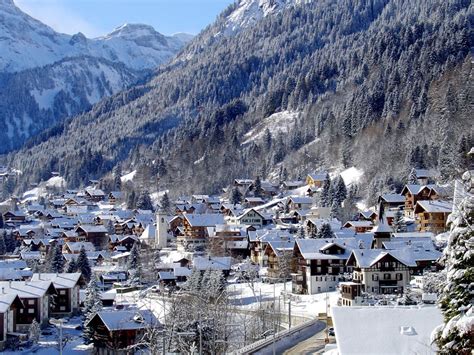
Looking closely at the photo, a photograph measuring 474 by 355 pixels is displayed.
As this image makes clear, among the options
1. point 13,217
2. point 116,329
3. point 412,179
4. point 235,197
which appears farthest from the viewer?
point 13,217

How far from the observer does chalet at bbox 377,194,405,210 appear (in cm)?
10044

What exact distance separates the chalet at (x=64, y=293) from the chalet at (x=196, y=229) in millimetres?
33084

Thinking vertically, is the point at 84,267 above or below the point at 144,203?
below

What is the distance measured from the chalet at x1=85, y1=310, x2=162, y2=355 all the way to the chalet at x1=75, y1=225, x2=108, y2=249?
66515mm

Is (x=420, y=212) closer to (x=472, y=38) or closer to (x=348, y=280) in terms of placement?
(x=348, y=280)

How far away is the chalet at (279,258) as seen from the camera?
76500mm

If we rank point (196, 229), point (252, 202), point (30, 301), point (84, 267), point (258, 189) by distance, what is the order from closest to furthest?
point (30, 301)
point (84, 267)
point (196, 229)
point (252, 202)
point (258, 189)

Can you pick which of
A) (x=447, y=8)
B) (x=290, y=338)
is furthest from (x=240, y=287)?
(x=447, y=8)

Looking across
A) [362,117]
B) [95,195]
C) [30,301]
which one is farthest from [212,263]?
[95,195]

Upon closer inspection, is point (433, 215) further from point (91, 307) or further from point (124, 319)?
point (124, 319)

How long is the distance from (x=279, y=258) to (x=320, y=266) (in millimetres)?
8995

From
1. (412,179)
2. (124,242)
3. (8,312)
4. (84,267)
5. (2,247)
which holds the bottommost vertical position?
(8,312)

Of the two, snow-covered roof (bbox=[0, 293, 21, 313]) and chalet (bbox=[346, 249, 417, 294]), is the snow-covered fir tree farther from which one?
chalet (bbox=[346, 249, 417, 294])

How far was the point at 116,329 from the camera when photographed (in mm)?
56688
